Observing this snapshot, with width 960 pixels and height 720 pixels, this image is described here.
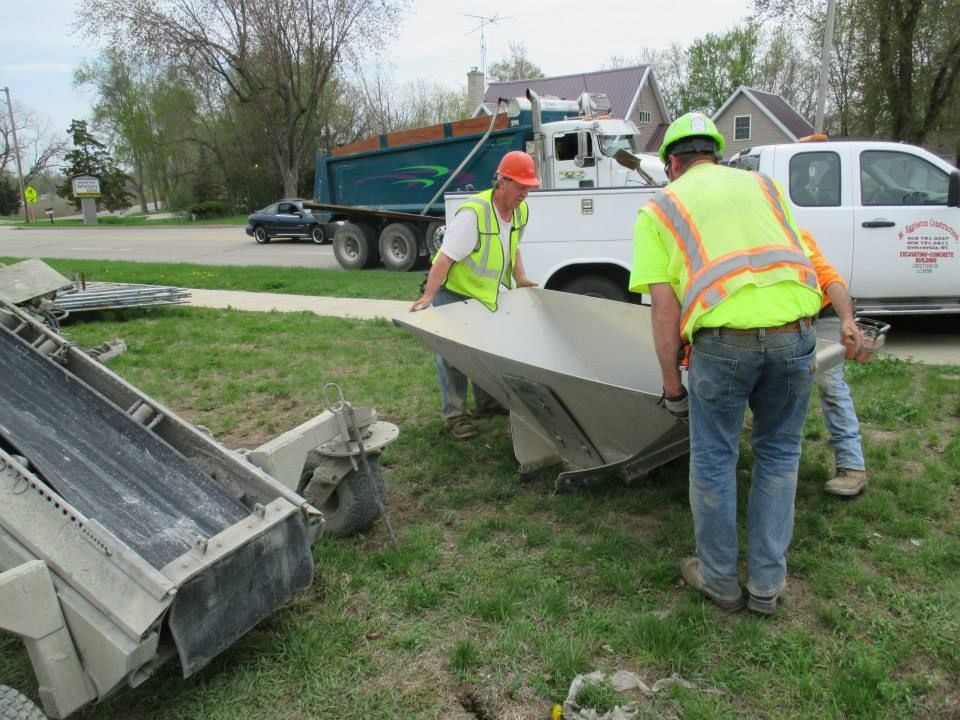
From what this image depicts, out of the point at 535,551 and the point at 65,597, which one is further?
the point at 535,551

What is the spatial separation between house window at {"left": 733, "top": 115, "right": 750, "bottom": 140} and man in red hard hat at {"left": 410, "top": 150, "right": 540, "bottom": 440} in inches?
1495

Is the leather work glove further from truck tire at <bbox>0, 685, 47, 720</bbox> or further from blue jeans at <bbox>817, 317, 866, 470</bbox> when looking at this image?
truck tire at <bbox>0, 685, 47, 720</bbox>

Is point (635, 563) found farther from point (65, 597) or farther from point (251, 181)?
point (251, 181)

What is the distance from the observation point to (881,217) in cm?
707

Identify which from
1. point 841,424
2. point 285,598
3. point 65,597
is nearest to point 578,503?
point 841,424

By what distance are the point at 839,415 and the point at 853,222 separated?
371 centimetres

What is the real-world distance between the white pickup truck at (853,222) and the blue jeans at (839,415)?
3.13m

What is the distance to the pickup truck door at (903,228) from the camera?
6992 millimetres

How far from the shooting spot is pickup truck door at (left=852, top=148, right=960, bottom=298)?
22.9 ft

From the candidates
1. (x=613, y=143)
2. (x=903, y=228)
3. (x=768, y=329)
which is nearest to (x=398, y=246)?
(x=613, y=143)

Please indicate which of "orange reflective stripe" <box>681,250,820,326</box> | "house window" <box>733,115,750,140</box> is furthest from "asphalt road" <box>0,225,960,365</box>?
"house window" <box>733,115,750,140</box>

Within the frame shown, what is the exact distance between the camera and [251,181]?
40.6m

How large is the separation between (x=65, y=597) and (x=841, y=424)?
3.61 meters

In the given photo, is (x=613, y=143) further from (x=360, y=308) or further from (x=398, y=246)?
(x=360, y=308)
